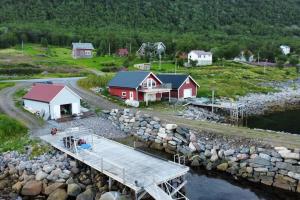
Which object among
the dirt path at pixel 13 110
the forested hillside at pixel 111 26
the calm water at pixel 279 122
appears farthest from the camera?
the forested hillside at pixel 111 26

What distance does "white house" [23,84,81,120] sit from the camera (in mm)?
38250

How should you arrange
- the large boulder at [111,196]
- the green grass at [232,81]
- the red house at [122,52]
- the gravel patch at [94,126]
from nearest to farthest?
the large boulder at [111,196]
the gravel patch at [94,126]
the green grass at [232,81]
the red house at [122,52]

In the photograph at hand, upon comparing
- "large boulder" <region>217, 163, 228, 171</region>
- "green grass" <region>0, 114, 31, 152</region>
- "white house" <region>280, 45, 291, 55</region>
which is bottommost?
"large boulder" <region>217, 163, 228, 171</region>

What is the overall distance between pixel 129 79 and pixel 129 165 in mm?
Result: 26207

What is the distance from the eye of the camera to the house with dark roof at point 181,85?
169ft

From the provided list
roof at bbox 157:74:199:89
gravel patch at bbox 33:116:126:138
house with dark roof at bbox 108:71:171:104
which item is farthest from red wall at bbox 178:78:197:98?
A: gravel patch at bbox 33:116:126:138

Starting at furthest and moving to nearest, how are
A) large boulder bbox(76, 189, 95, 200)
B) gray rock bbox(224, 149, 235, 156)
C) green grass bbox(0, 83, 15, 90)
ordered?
1. green grass bbox(0, 83, 15, 90)
2. gray rock bbox(224, 149, 235, 156)
3. large boulder bbox(76, 189, 95, 200)

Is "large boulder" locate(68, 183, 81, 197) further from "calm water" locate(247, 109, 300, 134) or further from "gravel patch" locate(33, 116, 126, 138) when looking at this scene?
"calm water" locate(247, 109, 300, 134)

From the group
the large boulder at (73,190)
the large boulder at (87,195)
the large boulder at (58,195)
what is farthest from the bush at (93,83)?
the large boulder at (87,195)

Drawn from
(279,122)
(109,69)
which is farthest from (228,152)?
(109,69)

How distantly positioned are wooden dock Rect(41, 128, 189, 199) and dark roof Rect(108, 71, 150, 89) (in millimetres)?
18383

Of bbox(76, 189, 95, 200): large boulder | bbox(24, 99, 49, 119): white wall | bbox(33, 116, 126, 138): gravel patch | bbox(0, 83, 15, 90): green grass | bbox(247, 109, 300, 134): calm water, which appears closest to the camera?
bbox(76, 189, 95, 200): large boulder

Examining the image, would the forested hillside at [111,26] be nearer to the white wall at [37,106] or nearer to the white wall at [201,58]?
the white wall at [201,58]

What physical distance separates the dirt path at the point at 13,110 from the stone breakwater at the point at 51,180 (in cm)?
819
